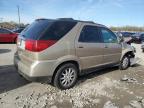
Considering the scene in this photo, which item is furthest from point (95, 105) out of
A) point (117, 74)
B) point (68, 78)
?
point (117, 74)

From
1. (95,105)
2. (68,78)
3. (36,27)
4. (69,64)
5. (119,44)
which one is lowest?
(95,105)

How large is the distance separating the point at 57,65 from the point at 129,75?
3.34 m

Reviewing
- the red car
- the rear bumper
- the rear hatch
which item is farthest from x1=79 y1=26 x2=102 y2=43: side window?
the red car

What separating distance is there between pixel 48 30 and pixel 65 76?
4.38 ft

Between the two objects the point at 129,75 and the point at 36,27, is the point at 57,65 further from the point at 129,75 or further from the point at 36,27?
the point at 129,75

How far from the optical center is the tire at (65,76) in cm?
499

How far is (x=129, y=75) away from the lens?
7027 millimetres

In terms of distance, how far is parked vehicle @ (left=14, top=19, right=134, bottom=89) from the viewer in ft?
15.0

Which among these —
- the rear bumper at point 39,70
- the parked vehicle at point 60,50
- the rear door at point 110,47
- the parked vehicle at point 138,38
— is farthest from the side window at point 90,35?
the parked vehicle at point 138,38

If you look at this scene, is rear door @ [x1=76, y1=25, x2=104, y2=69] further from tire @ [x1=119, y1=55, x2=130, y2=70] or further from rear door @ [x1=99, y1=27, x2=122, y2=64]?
tire @ [x1=119, y1=55, x2=130, y2=70]

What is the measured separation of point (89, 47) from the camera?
18.3ft

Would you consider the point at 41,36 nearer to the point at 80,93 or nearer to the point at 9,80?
the point at 80,93

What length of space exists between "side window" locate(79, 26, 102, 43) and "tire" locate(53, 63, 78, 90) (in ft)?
2.73

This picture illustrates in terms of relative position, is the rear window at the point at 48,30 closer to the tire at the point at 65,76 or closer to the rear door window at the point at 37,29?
the rear door window at the point at 37,29
